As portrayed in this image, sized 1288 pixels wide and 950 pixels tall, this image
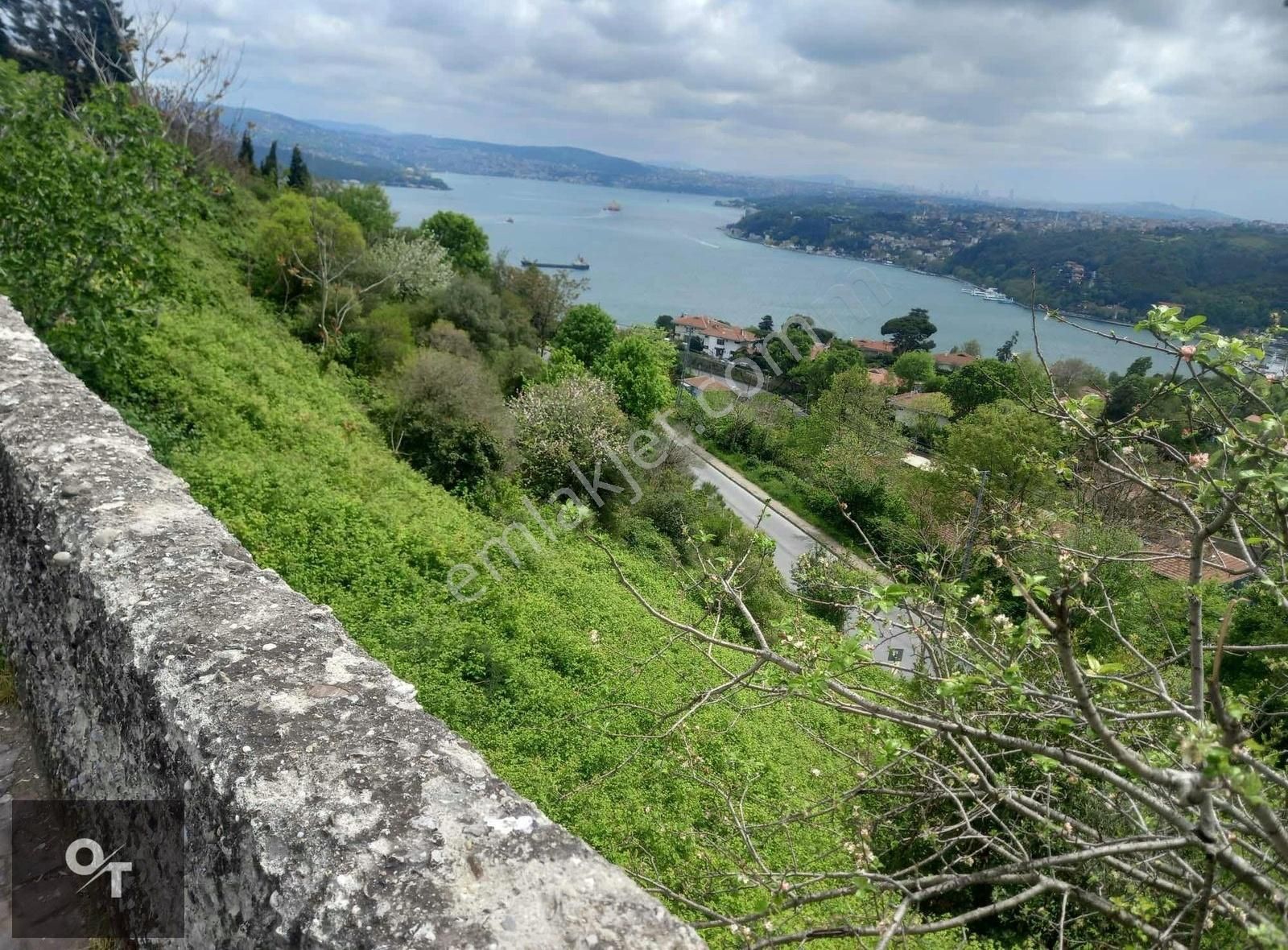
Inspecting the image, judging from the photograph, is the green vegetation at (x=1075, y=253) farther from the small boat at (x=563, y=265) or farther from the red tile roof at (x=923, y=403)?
the small boat at (x=563, y=265)

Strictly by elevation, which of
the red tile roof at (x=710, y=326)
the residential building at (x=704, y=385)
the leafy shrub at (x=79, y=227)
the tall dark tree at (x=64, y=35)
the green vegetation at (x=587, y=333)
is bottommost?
the residential building at (x=704, y=385)

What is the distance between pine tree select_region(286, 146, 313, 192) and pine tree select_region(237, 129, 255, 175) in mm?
1534

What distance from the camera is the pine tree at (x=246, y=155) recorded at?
32.2 metres

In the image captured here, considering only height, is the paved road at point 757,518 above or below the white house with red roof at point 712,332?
below

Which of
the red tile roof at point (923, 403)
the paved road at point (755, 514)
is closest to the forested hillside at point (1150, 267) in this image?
the red tile roof at point (923, 403)

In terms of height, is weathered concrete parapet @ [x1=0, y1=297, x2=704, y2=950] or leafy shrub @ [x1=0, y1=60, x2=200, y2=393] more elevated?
leafy shrub @ [x1=0, y1=60, x2=200, y2=393]

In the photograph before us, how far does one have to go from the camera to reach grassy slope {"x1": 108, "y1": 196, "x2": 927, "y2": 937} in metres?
6.48

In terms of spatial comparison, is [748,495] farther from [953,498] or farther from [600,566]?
[600,566]

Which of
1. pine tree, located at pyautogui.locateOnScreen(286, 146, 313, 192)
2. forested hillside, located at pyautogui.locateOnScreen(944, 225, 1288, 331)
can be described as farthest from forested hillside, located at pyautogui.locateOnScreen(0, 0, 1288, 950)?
pine tree, located at pyautogui.locateOnScreen(286, 146, 313, 192)

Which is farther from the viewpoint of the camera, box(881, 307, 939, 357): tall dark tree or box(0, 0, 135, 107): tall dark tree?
box(881, 307, 939, 357): tall dark tree

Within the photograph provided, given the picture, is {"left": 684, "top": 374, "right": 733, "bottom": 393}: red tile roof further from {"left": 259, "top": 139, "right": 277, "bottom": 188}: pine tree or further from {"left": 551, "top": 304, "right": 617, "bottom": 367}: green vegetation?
{"left": 259, "top": 139, "right": 277, "bottom": 188}: pine tree

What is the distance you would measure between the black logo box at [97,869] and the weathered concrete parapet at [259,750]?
0.09 meters

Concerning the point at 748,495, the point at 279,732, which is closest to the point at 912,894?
the point at 279,732

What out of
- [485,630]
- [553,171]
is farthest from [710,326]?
[553,171]
